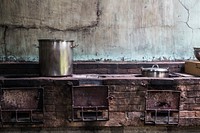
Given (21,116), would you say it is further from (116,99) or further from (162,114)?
(162,114)

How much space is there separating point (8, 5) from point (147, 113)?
203 cm

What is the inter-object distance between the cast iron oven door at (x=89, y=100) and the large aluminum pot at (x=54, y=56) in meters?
0.33

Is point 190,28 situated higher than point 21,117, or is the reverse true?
point 190,28

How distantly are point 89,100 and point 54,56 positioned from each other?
0.57 m

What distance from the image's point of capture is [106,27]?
361 cm

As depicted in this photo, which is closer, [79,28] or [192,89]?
[192,89]

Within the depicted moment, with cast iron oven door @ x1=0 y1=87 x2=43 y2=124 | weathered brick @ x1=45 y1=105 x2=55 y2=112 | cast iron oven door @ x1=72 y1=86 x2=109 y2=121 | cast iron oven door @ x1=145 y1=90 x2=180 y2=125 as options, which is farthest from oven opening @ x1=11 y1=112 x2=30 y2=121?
cast iron oven door @ x1=145 y1=90 x2=180 y2=125

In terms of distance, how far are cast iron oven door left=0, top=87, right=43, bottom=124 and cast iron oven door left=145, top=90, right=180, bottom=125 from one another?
1.00 meters

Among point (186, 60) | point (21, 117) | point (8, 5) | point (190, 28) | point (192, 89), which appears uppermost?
point (8, 5)

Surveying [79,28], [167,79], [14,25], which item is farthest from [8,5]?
[167,79]

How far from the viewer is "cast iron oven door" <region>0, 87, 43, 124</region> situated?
108 inches

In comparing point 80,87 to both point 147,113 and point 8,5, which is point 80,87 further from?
point 8,5

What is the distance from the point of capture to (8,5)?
138 inches

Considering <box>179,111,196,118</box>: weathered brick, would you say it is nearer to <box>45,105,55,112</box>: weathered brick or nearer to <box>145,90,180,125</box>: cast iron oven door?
<box>145,90,180,125</box>: cast iron oven door
